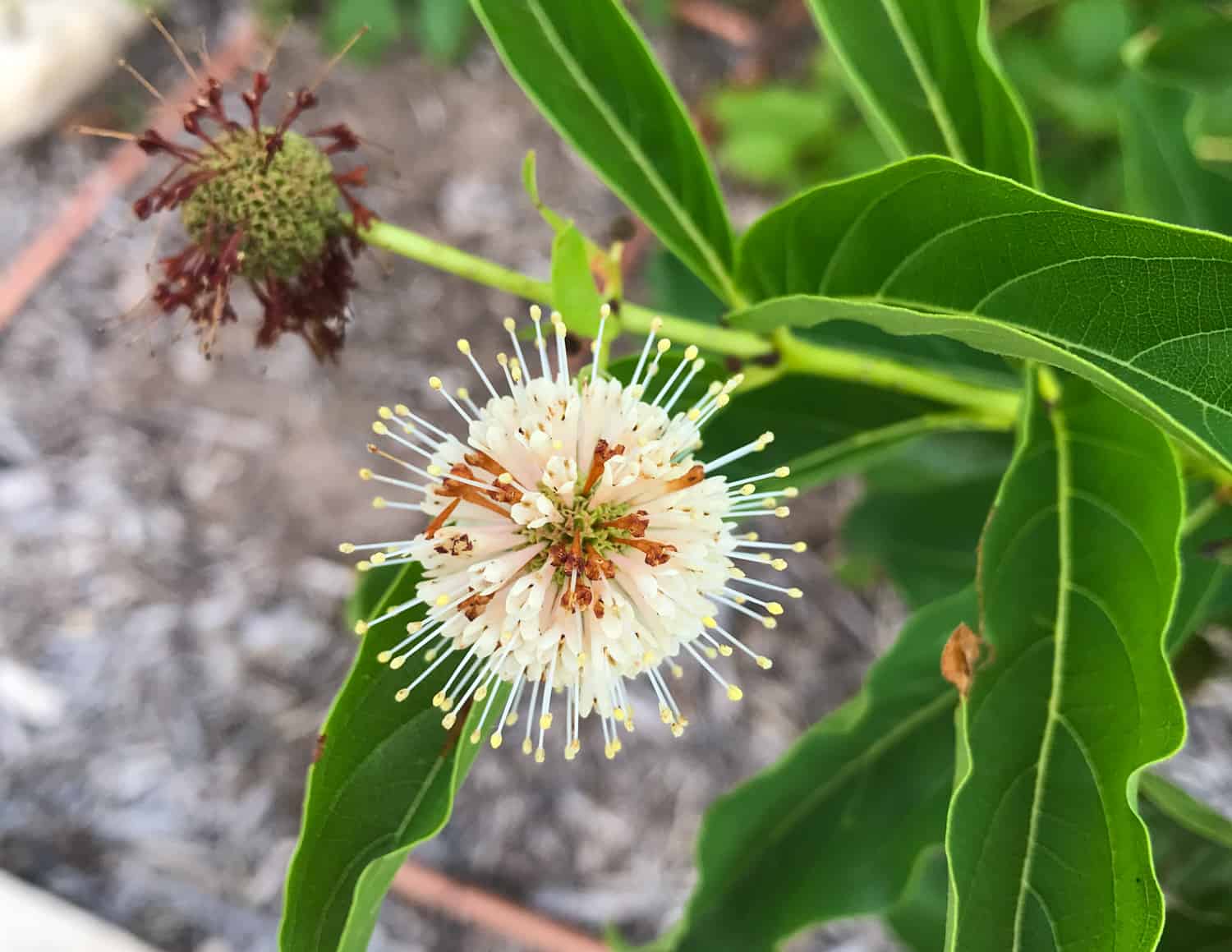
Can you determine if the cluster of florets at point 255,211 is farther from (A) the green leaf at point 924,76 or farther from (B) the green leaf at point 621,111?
(A) the green leaf at point 924,76

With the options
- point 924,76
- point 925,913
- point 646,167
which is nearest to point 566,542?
point 646,167

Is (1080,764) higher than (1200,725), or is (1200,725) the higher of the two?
(1200,725)

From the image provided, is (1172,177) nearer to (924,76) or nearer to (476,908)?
(924,76)

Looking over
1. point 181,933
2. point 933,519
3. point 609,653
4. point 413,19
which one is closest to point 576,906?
point 181,933

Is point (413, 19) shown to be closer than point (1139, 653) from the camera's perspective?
No

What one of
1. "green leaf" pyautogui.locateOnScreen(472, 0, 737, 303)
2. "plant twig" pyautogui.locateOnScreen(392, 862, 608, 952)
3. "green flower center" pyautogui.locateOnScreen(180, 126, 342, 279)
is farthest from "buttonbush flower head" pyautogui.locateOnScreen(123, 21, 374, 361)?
"plant twig" pyautogui.locateOnScreen(392, 862, 608, 952)

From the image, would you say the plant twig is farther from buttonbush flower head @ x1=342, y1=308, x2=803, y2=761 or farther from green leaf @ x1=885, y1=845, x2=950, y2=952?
buttonbush flower head @ x1=342, y1=308, x2=803, y2=761

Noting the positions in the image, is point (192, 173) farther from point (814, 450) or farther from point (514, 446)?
point (814, 450)
